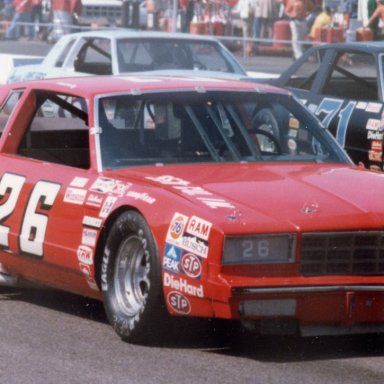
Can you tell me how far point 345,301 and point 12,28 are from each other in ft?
71.6

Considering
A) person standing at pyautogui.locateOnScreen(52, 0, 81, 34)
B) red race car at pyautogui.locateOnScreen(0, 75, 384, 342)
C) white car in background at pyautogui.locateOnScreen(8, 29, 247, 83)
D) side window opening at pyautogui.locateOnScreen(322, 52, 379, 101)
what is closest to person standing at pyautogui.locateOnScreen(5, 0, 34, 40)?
person standing at pyautogui.locateOnScreen(52, 0, 81, 34)

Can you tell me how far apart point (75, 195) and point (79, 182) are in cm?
9

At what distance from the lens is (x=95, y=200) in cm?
717

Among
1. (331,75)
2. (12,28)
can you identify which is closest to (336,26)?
(12,28)

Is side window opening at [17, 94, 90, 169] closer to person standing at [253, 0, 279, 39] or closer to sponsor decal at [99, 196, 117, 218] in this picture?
sponsor decal at [99, 196, 117, 218]

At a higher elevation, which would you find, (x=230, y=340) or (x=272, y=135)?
(x=272, y=135)

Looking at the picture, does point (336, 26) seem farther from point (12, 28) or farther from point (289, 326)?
point (289, 326)

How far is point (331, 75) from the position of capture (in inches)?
511

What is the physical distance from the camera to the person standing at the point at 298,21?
22.6m

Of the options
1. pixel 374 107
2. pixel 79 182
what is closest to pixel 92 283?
pixel 79 182

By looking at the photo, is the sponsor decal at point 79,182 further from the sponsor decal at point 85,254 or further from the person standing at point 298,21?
the person standing at point 298,21

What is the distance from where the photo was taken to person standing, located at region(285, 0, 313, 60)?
2258 centimetres

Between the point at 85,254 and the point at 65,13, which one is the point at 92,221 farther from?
the point at 65,13

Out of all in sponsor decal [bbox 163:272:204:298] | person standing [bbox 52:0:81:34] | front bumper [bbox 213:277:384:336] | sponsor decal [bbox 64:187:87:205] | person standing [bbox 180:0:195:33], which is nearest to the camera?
front bumper [bbox 213:277:384:336]
